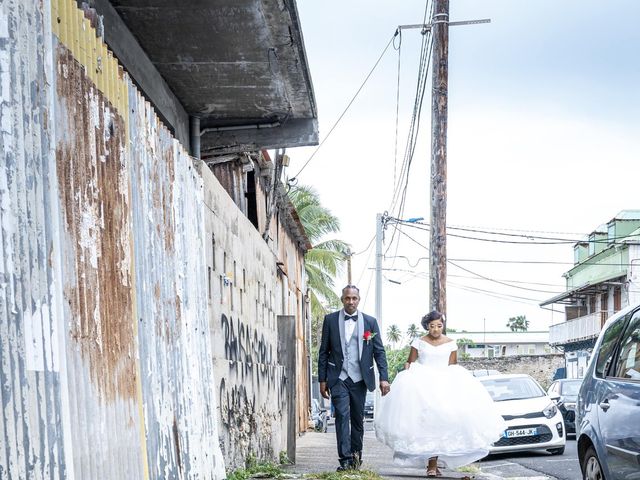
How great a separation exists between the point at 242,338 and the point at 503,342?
3908 inches

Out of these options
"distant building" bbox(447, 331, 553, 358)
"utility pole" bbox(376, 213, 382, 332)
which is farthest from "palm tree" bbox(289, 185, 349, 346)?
"distant building" bbox(447, 331, 553, 358)

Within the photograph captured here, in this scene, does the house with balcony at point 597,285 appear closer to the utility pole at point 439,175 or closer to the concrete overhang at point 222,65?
the utility pole at point 439,175

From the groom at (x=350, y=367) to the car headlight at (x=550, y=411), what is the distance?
18.5ft

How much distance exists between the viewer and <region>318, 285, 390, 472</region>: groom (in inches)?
409

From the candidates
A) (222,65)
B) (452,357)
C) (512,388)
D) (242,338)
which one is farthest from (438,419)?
(512,388)

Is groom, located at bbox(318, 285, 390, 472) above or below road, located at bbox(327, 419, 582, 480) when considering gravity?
above

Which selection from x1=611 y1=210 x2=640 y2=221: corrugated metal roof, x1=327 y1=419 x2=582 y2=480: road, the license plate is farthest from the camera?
x1=611 y1=210 x2=640 y2=221: corrugated metal roof

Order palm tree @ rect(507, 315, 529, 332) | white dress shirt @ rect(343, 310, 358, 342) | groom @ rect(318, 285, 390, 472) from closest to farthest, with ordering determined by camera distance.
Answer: groom @ rect(318, 285, 390, 472) → white dress shirt @ rect(343, 310, 358, 342) → palm tree @ rect(507, 315, 529, 332)

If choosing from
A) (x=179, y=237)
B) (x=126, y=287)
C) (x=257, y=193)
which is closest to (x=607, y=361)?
(x=179, y=237)

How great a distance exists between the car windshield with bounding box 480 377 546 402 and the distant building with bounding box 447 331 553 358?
275 ft

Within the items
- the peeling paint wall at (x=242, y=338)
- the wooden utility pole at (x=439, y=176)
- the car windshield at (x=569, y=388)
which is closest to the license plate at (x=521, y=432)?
the wooden utility pole at (x=439, y=176)

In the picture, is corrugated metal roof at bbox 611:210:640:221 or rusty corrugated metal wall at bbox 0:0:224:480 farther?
corrugated metal roof at bbox 611:210:640:221

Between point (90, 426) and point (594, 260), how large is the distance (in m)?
51.9

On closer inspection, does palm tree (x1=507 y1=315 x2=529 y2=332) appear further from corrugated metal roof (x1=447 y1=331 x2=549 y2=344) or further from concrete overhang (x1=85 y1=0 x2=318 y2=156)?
concrete overhang (x1=85 y1=0 x2=318 y2=156)
